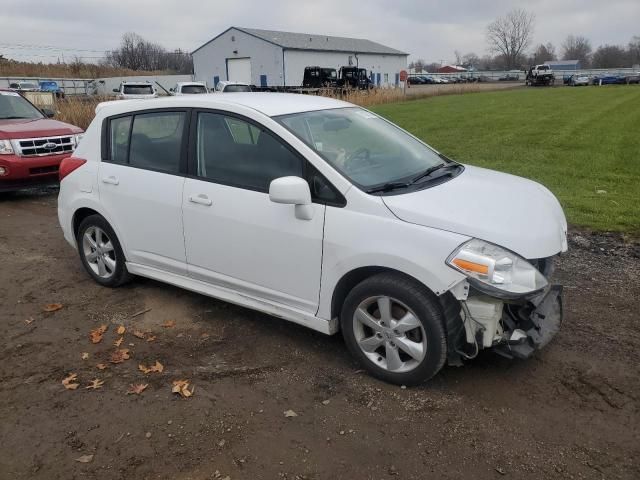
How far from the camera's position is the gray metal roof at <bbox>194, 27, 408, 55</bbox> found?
181ft

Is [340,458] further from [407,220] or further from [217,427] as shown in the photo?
[407,220]

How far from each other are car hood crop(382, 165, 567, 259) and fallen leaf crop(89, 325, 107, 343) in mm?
2485

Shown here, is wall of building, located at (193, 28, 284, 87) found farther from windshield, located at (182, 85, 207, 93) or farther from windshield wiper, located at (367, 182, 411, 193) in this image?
windshield wiper, located at (367, 182, 411, 193)

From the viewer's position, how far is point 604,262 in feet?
18.4

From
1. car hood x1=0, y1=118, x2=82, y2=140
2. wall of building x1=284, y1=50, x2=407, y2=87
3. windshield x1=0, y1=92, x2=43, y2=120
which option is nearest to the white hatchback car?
car hood x1=0, y1=118, x2=82, y2=140

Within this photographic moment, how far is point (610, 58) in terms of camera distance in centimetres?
9819

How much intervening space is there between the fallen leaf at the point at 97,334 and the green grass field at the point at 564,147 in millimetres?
3132

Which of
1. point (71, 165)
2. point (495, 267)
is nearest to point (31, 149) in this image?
point (71, 165)

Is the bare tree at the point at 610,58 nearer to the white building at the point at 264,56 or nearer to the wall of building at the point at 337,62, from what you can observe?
the wall of building at the point at 337,62

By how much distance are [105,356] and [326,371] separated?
5.32ft

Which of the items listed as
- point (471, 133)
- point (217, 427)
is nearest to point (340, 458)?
point (217, 427)

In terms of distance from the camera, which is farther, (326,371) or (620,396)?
(326,371)

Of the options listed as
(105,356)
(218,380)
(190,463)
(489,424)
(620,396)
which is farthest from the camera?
(105,356)

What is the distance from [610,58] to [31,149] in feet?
358
